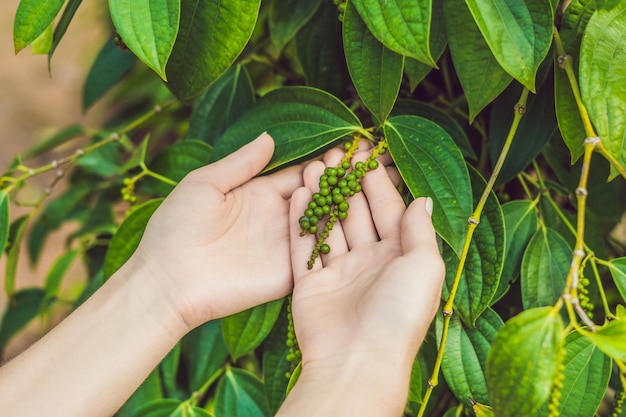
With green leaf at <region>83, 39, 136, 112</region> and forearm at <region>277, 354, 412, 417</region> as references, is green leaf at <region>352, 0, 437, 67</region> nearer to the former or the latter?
forearm at <region>277, 354, 412, 417</region>

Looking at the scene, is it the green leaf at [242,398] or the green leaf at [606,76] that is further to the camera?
the green leaf at [242,398]

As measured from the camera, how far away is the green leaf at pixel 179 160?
32.6 inches

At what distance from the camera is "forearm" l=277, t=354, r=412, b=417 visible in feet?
1.83

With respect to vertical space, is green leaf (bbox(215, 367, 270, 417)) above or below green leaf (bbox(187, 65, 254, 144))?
below

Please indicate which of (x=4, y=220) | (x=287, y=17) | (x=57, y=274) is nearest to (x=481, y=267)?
(x=287, y=17)

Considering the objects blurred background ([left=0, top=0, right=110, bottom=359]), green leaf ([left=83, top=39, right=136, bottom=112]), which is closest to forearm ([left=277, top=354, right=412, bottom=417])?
green leaf ([left=83, top=39, right=136, bottom=112])

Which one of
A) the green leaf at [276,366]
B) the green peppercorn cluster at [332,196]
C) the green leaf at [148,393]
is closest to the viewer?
the green peppercorn cluster at [332,196]

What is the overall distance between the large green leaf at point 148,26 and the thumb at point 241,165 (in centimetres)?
18

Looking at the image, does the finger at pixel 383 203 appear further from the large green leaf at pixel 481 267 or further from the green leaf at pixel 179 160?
the green leaf at pixel 179 160

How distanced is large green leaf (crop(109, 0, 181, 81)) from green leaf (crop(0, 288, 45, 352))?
862 millimetres

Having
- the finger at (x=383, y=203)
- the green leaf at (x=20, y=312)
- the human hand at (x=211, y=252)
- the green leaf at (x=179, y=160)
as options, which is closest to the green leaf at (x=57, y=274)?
the green leaf at (x=20, y=312)

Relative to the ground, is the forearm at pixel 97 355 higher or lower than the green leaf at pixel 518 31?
lower

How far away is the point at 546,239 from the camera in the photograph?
2.28 ft

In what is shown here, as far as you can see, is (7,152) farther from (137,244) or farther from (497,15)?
(497,15)
